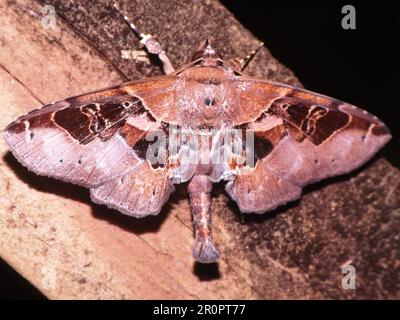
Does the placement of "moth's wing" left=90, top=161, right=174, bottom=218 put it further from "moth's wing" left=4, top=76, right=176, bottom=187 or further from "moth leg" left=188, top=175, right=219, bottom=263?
"moth leg" left=188, top=175, right=219, bottom=263

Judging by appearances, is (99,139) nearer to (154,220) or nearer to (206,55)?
(154,220)

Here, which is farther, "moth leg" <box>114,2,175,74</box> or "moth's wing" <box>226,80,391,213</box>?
"moth's wing" <box>226,80,391,213</box>

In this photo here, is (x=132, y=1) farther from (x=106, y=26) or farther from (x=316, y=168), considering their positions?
(x=316, y=168)

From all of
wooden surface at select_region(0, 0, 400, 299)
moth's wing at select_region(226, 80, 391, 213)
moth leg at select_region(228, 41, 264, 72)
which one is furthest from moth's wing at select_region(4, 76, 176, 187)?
moth's wing at select_region(226, 80, 391, 213)

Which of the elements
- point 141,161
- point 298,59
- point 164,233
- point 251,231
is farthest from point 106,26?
point 298,59

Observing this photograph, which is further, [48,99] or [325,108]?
[325,108]

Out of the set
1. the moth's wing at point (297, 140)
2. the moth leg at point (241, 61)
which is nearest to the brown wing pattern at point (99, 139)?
the moth leg at point (241, 61)

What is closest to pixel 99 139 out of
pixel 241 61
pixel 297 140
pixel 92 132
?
pixel 92 132
